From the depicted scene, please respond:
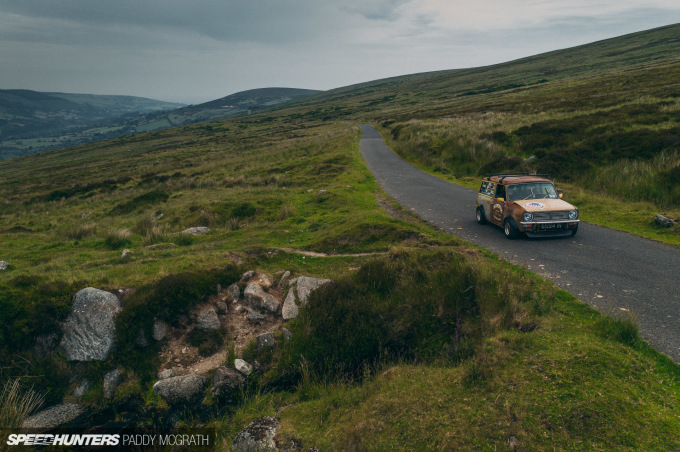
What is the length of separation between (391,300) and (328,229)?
6604mm

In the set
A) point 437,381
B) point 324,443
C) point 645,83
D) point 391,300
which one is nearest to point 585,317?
point 437,381

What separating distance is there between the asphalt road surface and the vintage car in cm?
39

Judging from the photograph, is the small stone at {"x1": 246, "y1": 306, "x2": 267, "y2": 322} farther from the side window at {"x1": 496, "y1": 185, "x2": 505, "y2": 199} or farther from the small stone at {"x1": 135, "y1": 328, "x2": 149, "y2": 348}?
the side window at {"x1": 496, "y1": 185, "x2": 505, "y2": 199}

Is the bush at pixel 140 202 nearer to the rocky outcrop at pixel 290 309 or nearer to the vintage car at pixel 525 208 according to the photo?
the rocky outcrop at pixel 290 309

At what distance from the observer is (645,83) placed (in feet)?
135

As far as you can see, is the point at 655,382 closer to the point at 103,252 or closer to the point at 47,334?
the point at 47,334

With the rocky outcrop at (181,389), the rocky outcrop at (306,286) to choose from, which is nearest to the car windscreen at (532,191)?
the rocky outcrop at (306,286)

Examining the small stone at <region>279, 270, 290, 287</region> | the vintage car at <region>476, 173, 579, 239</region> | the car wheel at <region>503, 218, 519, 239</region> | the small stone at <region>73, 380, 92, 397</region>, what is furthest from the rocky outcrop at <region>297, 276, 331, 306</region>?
the vintage car at <region>476, 173, 579, 239</region>

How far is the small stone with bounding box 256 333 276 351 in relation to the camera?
8884 millimetres

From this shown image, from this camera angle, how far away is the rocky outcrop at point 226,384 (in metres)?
7.95

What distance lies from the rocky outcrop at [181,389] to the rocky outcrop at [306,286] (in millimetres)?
3028

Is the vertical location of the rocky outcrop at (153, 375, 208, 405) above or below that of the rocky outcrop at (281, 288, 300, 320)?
below

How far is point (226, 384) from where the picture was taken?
8.03 m

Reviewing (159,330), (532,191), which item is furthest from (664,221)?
(159,330)
